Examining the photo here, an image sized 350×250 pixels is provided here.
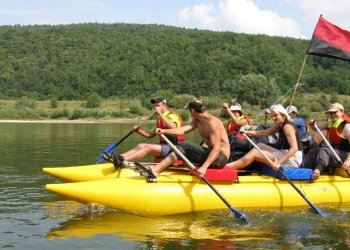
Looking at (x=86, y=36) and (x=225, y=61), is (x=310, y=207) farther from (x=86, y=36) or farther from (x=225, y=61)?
(x=86, y=36)

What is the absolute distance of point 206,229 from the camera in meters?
7.45

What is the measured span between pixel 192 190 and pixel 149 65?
250ft

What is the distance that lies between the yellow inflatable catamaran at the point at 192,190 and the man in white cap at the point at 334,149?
275 millimetres

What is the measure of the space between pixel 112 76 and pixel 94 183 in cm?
7533

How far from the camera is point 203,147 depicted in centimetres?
833

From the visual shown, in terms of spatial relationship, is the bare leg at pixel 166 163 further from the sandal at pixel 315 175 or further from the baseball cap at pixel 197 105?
the sandal at pixel 315 175

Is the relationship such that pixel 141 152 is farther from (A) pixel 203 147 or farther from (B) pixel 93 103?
(B) pixel 93 103

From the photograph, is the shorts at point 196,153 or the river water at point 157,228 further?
the shorts at point 196,153

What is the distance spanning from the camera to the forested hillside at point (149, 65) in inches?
2835

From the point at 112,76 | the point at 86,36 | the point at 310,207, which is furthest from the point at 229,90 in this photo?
the point at 310,207

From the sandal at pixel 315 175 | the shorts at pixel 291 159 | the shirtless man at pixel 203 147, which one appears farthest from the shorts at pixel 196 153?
the sandal at pixel 315 175

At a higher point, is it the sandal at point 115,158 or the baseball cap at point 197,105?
the baseball cap at point 197,105

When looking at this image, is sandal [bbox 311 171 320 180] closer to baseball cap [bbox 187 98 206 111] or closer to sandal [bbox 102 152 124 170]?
baseball cap [bbox 187 98 206 111]

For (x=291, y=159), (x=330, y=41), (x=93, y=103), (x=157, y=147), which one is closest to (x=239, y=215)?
(x=291, y=159)
